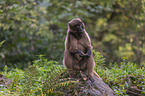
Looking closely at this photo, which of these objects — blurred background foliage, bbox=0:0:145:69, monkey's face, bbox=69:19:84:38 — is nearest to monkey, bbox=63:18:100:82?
monkey's face, bbox=69:19:84:38

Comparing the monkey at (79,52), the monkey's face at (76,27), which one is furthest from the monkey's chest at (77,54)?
the monkey's face at (76,27)

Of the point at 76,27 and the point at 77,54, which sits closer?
the point at 76,27

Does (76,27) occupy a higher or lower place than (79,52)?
higher

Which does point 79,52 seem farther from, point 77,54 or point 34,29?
point 34,29

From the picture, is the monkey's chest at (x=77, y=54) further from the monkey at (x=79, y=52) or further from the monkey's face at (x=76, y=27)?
the monkey's face at (x=76, y=27)

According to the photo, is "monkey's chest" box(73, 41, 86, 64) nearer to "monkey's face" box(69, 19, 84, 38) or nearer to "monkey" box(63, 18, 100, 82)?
"monkey" box(63, 18, 100, 82)

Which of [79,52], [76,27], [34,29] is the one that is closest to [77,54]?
[79,52]

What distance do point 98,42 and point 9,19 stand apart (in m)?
4.19

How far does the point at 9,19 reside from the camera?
792 centimetres

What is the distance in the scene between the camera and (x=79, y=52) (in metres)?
4.59

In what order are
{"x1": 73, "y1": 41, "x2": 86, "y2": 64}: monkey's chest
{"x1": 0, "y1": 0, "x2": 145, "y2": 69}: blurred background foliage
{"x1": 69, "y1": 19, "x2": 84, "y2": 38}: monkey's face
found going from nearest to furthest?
{"x1": 69, "y1": 19, "x2": 84, "y2": 38}: monkey's face → {"x1": 73, "y1": 41, "x2": 86, "y2": 64}: monkey's chest → {"x1": 0, "y1": 0, "x2": 145, "y2": 69}: blurred background foliage

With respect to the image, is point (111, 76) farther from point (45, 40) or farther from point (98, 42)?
point (98, 42)

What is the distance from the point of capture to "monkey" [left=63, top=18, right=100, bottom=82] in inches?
181

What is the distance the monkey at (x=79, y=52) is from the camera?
15.0 feet
